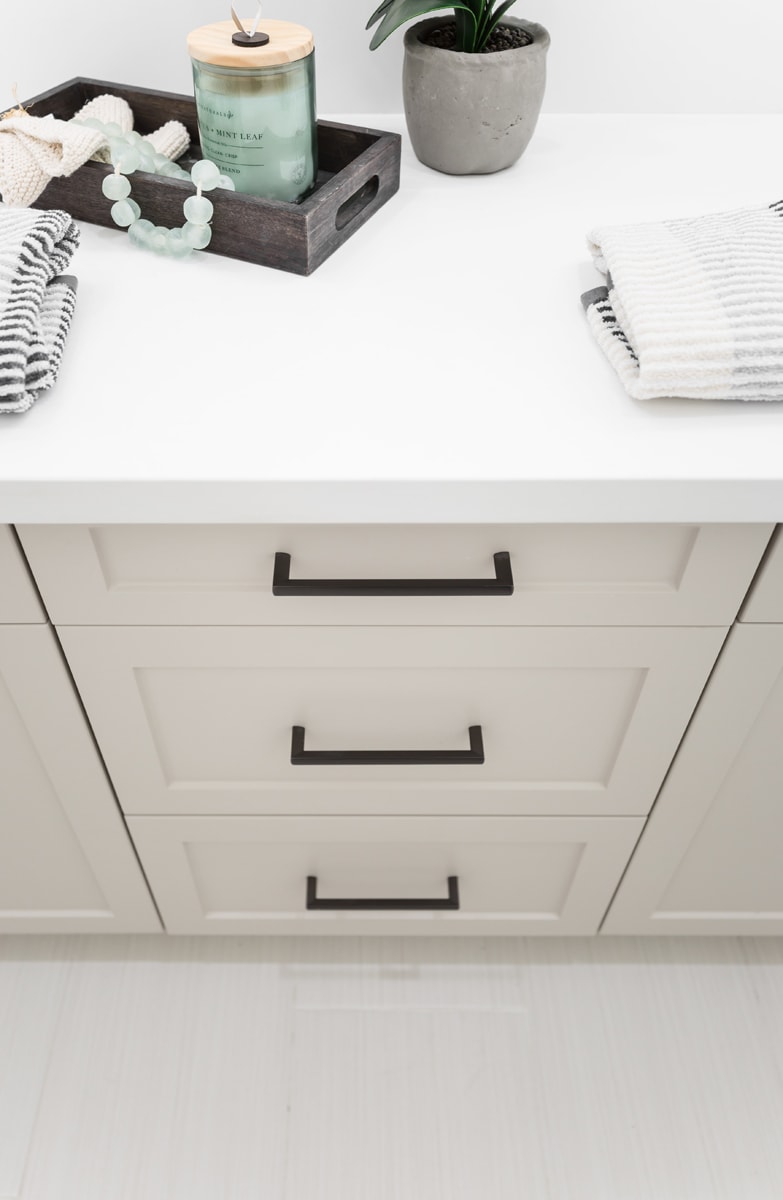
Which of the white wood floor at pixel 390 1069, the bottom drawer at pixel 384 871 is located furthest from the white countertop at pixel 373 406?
the white wood floor at pixel 390 1069

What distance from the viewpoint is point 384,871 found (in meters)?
0.93

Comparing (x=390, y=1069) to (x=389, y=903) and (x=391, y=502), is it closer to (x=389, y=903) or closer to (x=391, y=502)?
(x=389, y=903)

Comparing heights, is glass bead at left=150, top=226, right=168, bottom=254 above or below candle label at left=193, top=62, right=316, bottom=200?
below

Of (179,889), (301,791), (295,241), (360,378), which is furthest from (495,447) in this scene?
(179,889)

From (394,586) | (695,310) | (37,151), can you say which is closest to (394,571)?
(394,586)

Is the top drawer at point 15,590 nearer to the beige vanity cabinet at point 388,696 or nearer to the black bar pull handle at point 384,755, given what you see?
the beige vanity cabinet at point 388,696

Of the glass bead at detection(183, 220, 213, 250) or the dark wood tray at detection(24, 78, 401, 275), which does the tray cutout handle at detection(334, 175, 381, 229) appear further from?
the glass bead at detection(183, 220, 213, 250)

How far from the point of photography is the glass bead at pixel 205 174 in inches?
27.6

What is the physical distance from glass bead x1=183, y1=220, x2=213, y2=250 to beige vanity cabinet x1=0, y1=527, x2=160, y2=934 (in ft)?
0.99

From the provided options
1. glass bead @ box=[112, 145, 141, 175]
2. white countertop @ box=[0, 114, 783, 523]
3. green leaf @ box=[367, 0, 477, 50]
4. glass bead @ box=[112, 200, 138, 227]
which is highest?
green leaf @ box=[367, 0, 477, 50]

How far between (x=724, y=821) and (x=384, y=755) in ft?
1.17

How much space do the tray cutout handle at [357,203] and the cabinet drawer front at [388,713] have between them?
1.21 ft

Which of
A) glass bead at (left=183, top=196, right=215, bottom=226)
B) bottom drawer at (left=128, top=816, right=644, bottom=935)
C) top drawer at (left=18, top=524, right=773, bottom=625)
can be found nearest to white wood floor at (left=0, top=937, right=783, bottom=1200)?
bottom drawer at (left=128, top=816, right=644, bottom=935)

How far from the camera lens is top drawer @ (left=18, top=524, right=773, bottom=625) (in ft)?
1.95
